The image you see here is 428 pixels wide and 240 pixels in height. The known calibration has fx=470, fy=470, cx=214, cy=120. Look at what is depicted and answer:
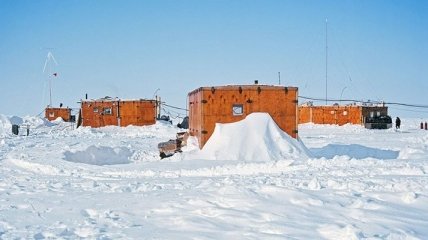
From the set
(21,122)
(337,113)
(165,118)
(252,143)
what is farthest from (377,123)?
(21,122)

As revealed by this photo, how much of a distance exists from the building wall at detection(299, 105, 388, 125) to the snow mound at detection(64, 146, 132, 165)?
34327mm

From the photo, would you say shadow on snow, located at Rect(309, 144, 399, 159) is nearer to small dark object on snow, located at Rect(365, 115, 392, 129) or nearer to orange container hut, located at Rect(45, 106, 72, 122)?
small dark object on snow, located at Rect(365, 115, 392, 129)

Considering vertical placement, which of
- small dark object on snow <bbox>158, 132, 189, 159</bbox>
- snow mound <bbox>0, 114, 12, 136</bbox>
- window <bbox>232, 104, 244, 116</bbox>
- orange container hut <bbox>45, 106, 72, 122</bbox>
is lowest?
small dark object on snow <bbox>158, 132, 189, 159</bbox>

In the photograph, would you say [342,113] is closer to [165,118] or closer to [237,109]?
[165,118]

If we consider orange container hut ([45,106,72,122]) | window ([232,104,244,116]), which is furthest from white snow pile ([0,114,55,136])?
window ([232,104,244,116])

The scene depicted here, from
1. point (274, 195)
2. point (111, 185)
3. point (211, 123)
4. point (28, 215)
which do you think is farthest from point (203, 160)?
point (28, 215)

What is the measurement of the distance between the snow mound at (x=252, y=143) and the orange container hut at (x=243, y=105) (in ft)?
2.43

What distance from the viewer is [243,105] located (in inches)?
674

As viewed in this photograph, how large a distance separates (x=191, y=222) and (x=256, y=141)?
8860 millimetres

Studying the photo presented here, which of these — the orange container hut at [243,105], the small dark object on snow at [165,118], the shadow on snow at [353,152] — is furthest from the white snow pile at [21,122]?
the shadow on snow at [353,152]

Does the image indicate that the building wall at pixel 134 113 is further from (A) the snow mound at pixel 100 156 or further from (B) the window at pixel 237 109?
(B) the window at pixel 237 109

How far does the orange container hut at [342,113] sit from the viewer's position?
47500 mm

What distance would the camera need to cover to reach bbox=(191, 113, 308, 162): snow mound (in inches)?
563

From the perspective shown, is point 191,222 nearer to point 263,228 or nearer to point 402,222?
point 263,228
